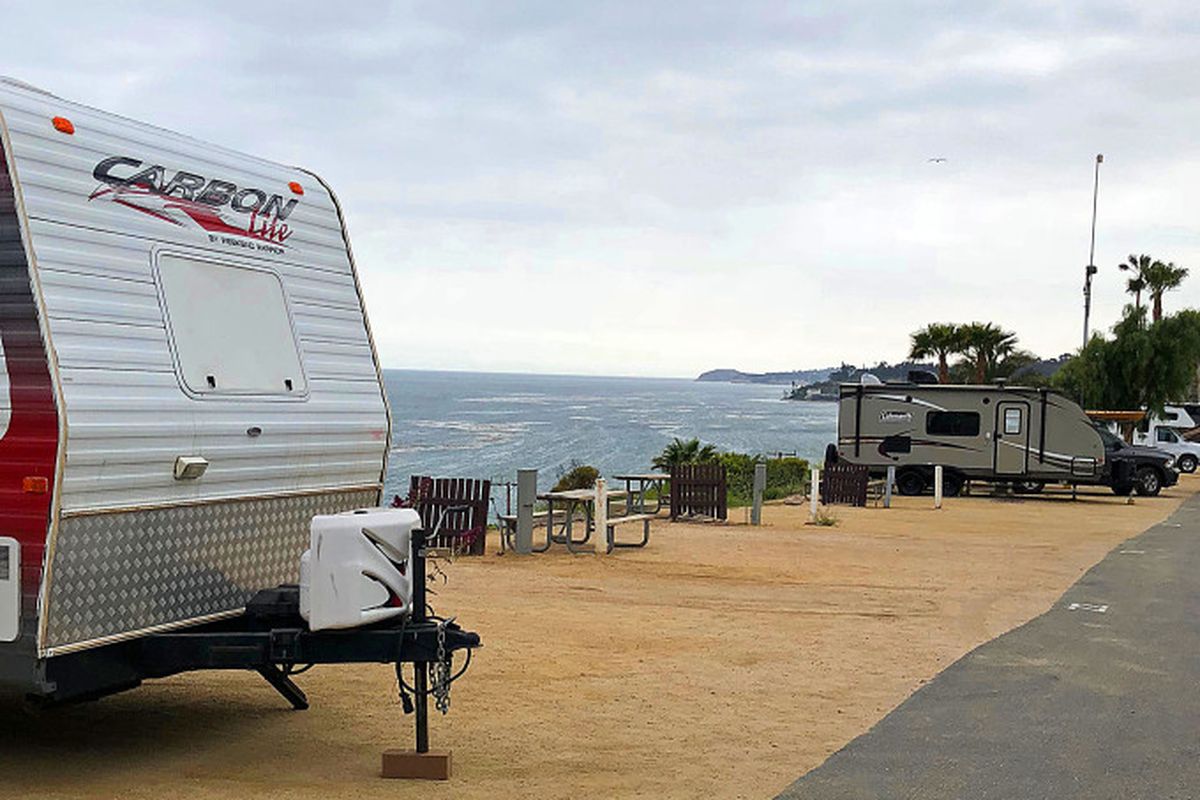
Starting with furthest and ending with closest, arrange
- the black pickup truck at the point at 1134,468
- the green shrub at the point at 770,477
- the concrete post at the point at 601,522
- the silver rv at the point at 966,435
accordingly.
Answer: the black pickup truck at the point at 1134,468, the green shrub at the point at 770,477, the silver rv at the point at 966,435, the concrete post at the point at 601,522

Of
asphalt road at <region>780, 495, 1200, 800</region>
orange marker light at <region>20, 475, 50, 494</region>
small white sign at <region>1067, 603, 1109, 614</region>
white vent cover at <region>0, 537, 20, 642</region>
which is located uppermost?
orange marker light at <region>20, 475, 50, 494</region>

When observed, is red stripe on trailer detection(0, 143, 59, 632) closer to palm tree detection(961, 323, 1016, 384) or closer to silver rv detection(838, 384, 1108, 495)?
silver rv detection(838, 384, 1108, 495)

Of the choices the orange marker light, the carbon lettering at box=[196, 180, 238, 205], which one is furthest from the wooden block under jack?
the carbon lettering at box=[196, 180, 238, 205]

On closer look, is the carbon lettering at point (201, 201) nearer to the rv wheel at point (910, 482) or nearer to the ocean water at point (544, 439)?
the rv wheel at point (910, 482)

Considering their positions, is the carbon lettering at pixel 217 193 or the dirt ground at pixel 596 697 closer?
the dirt ground at pixel 596 697

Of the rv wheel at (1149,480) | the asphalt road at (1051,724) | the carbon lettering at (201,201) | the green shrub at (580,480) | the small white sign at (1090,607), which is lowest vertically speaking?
the green shrub at (580,480)

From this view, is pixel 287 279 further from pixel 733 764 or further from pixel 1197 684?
pixel 1197 684

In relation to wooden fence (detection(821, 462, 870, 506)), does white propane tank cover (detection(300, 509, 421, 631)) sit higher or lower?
higher

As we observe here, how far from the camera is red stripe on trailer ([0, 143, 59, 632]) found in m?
5.84

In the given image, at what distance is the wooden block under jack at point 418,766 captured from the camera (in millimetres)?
6723

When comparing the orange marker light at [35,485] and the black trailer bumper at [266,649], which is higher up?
the orange marker light at [35,485]

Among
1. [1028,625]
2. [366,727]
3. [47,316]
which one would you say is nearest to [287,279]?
[47,316]

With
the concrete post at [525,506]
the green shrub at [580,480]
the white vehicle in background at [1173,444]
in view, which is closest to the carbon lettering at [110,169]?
the concrete post at [525,506]

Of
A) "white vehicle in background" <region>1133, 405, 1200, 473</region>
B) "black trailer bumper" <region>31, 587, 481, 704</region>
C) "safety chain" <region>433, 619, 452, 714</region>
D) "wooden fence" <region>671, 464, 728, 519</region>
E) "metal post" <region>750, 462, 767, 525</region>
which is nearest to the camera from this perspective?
"black trailer bumper" <region>31, 587, 481, 704</region>
